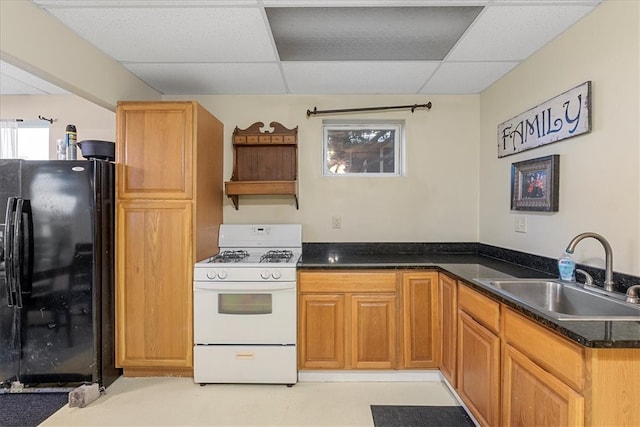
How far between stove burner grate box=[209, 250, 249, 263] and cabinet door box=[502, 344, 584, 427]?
6.10 ft

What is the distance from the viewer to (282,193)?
2898 millimetres

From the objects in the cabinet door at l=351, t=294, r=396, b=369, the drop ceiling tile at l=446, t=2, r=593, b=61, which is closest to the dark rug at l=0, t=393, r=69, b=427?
the cabinet door at l=351, t=294, r=396, b=369

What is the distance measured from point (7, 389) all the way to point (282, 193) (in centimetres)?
233

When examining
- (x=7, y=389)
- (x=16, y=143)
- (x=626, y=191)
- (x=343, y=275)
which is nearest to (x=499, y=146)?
(x=626, y=191)

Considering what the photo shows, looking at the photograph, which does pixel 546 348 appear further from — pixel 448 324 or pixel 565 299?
pixel 448 324

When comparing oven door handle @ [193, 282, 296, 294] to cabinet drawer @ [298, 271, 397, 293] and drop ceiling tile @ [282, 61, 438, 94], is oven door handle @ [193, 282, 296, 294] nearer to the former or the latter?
cabinet drawer @ [298, 271, 397, 293]

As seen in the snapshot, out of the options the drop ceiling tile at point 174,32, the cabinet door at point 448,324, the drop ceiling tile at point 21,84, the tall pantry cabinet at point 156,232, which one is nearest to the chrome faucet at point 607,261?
the cabinet door at point 448,324

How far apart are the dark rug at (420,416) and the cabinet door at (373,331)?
12.5 inches

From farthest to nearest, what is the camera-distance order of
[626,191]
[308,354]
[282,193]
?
[282,193] < [308,354] < [626,191]

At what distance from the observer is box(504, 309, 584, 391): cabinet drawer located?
44.5 inches

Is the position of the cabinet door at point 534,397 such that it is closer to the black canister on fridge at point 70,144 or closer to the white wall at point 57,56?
the white wall at point 57,56

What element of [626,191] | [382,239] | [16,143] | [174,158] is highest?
[16,143]

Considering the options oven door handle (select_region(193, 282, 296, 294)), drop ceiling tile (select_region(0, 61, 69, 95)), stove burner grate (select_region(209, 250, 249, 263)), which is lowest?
oven door handle (select_region(193, 282, 296, 294))

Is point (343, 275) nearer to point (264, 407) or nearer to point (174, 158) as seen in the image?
point (264, 407)
